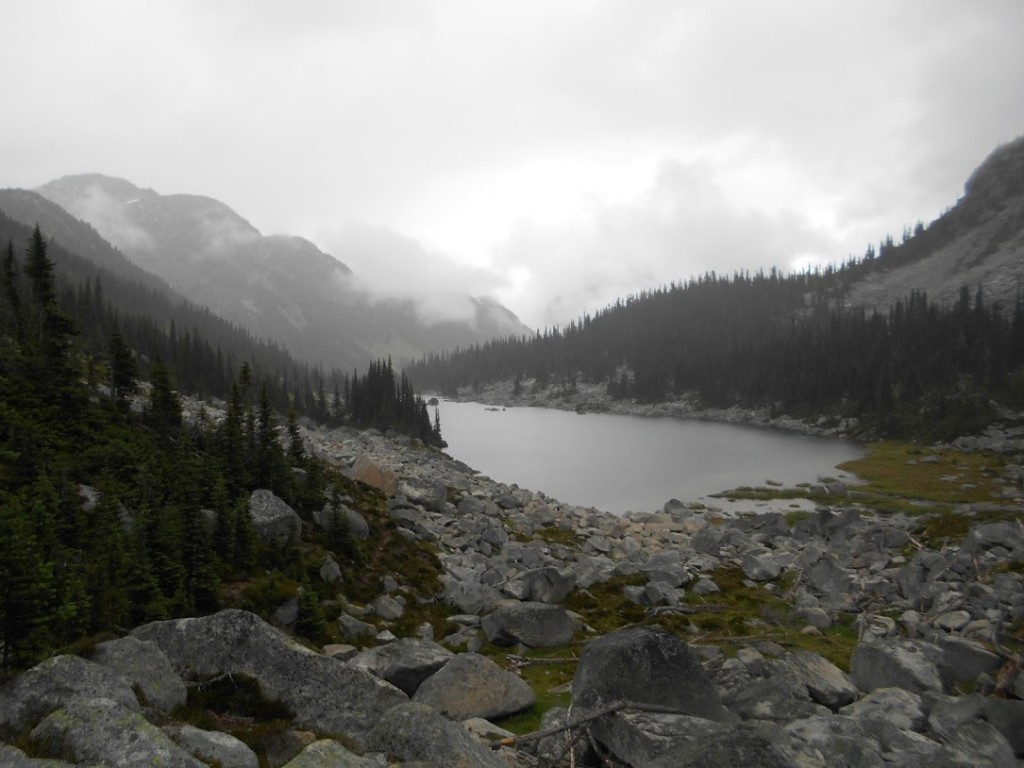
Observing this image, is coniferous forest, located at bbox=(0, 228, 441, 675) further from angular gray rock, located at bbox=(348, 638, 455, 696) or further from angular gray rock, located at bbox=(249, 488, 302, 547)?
angular gray rock, located at bbox=(348, 638, 455, 696)

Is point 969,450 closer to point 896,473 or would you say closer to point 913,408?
point 896,473

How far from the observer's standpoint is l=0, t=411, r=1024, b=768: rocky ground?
6.60 metres

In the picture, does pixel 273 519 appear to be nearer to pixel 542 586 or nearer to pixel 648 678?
pixel 542 586

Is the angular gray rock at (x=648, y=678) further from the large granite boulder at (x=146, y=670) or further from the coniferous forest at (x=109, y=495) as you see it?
the coniferous forest at (x=109, y=495)

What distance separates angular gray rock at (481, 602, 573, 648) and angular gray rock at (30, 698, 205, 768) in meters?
13.0

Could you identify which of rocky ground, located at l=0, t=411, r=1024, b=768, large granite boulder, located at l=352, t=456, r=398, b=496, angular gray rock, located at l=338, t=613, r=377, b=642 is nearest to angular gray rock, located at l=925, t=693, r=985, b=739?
rocky ground, located at l=0, t=411, r=1024, b=768

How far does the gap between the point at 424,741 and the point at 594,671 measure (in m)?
3.98

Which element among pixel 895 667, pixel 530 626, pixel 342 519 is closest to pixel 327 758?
pixel 530 626

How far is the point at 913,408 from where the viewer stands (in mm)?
107562

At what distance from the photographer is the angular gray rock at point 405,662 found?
12062 millimetres

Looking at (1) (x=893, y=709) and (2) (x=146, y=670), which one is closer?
(2) (x=146, y=670)

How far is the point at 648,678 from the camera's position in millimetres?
9469

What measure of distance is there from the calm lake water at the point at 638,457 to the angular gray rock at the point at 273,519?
41.6 m

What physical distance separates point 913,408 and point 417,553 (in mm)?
118185
